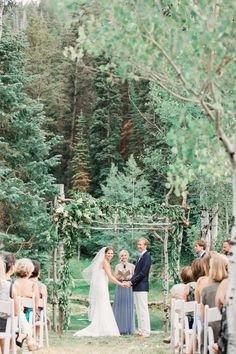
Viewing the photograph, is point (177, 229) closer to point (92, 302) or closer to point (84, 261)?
point (92, 302)

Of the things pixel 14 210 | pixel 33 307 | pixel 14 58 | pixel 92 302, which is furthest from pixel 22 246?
pixel 33 307

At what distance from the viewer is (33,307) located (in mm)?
9375

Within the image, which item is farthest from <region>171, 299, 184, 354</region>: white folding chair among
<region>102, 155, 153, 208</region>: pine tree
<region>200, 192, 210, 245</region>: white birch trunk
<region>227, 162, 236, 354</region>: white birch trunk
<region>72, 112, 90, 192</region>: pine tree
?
<region>72, 112, 90, 192</region>: pine tree

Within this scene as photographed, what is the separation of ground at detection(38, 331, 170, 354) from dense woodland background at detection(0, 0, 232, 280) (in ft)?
7.13

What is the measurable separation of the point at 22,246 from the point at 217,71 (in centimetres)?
1348

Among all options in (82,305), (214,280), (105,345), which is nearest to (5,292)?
(214,280)

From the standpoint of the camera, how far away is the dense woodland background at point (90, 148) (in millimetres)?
6402

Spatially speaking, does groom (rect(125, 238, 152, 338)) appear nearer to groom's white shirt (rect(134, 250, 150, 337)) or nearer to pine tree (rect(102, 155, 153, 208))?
groom's white shirt (rect(134, 250, 150, 337))

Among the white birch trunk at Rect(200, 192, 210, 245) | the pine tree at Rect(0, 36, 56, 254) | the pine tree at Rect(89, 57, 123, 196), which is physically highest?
the pine tree at Rect(89, 57, 123, 196)

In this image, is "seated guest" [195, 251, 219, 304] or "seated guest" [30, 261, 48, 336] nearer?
"seated guest" [195, 251, 219, 304]

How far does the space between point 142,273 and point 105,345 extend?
5.20ft

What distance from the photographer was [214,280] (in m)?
7.52

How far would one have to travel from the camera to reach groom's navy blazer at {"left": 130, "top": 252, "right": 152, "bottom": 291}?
12039 mm

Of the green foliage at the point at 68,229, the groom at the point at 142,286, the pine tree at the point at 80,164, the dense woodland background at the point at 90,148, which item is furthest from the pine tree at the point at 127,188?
the groom at the point at 142,286
